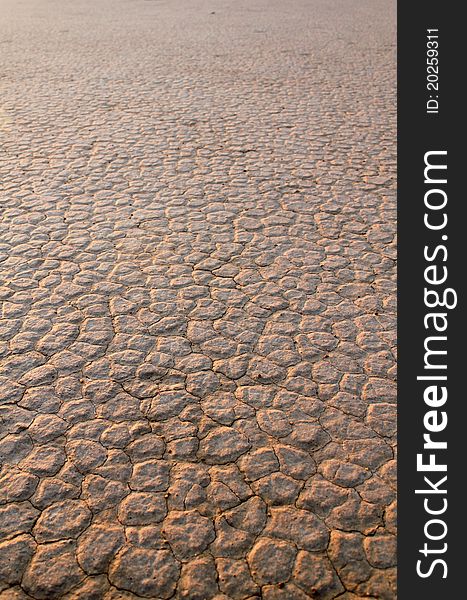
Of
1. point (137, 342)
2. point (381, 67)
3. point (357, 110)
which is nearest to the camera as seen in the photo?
point (137, 342)

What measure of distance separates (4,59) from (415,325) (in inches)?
198

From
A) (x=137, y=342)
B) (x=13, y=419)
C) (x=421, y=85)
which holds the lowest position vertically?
(x=13, y=419)

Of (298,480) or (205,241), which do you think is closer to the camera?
(298,480)

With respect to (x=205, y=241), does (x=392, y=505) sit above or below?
below

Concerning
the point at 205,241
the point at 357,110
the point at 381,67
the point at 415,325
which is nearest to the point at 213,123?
the point at 357,110

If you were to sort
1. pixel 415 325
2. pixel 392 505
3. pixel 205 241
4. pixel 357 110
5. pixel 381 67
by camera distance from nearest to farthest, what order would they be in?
pixel 392 505, pixel 415 325, pixel 205 241, pixel 357 110, pixel 381 67

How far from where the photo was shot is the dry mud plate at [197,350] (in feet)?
4.31

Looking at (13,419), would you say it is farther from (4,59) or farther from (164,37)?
(164,37)

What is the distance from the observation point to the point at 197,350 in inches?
74.9

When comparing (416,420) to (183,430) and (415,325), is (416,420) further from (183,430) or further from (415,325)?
(183,430)

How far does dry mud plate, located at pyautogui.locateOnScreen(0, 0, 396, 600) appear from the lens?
131 centimetres

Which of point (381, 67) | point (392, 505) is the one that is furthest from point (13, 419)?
point (381, 67)

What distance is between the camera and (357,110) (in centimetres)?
410

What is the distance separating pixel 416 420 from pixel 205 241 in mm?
1236
